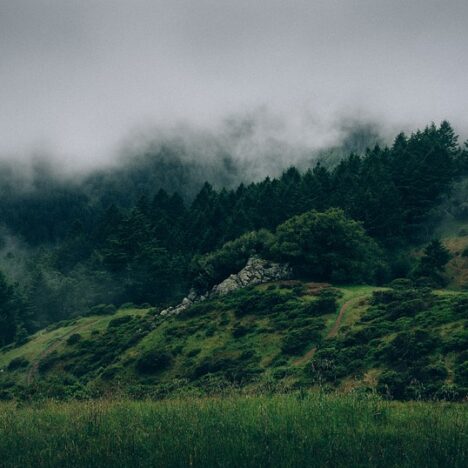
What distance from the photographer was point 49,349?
66812 mm

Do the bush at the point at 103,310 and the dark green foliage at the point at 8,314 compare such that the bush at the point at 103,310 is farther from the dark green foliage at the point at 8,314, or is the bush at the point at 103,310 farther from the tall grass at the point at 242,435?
the tall grass at the point at 242,435

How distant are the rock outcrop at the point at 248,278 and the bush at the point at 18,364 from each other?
62.9ft

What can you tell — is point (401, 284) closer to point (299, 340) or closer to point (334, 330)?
point (334, 330)

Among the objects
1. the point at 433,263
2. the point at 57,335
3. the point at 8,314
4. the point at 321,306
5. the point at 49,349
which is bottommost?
the point at 49,349

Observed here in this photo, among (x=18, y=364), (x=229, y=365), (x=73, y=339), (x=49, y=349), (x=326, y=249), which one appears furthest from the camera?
(x=49, y=349)

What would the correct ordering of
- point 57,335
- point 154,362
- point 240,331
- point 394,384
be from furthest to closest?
point 57,335, point 240,331, point 154,362, point 394,384

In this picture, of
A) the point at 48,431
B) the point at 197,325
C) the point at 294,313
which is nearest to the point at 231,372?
the point at 294,313

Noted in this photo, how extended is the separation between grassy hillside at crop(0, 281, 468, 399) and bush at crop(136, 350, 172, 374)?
0.37ft

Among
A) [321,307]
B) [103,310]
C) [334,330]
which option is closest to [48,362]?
[103,310]

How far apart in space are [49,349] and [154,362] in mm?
25871

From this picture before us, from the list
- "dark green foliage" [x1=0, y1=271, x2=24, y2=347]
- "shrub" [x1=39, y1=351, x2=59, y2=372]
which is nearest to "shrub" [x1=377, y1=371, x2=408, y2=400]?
"shrub" [x1=39, y1=351, x2=59, y2=372]

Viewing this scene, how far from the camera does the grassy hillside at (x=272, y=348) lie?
30891mm

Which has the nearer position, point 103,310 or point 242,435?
point 242,435

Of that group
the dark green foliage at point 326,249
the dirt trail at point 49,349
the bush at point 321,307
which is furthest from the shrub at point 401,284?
the dirt trail at point 49,349
